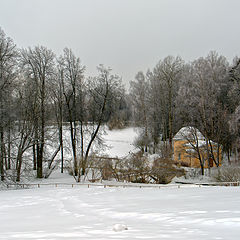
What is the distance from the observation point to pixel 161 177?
2105 centimetres

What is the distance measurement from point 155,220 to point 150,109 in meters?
35.3

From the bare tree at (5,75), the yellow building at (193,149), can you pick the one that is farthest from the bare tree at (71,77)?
the yellow building at (193,149)

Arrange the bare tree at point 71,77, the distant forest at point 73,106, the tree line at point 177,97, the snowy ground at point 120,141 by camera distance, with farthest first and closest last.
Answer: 1. the snowy ground at point 120,141
2. the tree line at point 177,97
3. the bare tree at point 71,77
4. the distant forest at point 73,106

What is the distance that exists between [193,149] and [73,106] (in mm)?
15182

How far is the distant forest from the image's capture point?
17.4 meters

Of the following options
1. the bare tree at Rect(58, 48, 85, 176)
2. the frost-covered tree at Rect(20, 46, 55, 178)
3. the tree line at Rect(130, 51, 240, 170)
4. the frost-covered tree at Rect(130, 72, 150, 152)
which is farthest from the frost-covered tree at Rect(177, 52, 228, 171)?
the frost-covered tree at Rect(20, 46, 55, 178)

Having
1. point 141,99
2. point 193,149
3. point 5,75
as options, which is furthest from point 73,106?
point 141,99

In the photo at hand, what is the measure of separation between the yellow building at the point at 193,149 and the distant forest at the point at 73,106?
115cm

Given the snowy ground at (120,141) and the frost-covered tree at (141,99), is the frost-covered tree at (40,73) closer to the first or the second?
the snowy ground at (120,141)

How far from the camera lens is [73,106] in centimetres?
2400

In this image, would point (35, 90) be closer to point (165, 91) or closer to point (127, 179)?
point (127, 179)

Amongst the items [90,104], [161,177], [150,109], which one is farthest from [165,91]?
[161,177]

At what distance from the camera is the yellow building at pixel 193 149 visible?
82.6 ft

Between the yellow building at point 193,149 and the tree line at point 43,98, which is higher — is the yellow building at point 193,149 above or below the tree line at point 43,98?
below
